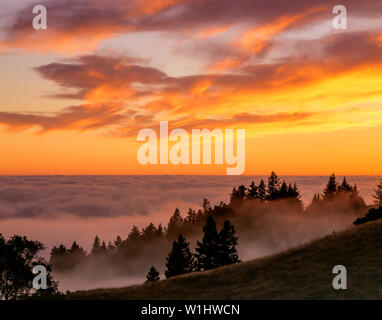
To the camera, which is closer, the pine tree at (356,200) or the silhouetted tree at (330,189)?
the pine tree at (356,200)

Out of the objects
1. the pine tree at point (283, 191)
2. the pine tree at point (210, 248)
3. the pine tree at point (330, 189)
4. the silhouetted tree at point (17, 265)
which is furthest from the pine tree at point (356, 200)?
the silhouetted tree at point (17, 265)

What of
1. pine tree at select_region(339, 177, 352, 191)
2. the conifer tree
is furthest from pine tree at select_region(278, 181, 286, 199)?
pine tree at select_region(339, 177, 352, 191)

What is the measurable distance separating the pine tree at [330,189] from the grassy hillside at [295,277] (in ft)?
373

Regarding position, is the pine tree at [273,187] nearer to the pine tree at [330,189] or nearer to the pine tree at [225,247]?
the pine tree at [330,189]

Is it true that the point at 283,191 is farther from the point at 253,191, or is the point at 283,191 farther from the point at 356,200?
the point at 356,200

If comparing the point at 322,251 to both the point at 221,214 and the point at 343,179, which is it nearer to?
the point at 343,179

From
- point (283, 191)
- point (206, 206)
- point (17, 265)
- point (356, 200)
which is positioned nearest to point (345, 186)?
point (356, 200)

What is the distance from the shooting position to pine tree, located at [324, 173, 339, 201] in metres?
146

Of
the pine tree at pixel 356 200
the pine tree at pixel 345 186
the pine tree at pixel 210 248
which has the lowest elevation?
the pine tree at pixel 210 248

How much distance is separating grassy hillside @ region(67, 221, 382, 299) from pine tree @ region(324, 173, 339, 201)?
11371 cm

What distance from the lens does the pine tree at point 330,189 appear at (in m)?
146

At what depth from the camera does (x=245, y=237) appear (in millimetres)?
175000

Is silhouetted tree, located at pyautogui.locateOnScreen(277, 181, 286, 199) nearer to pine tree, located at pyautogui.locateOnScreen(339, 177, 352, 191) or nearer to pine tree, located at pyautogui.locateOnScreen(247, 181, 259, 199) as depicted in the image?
pine tree, located at pyautogui.locateOnScreen(247, 181, 259, 199)
